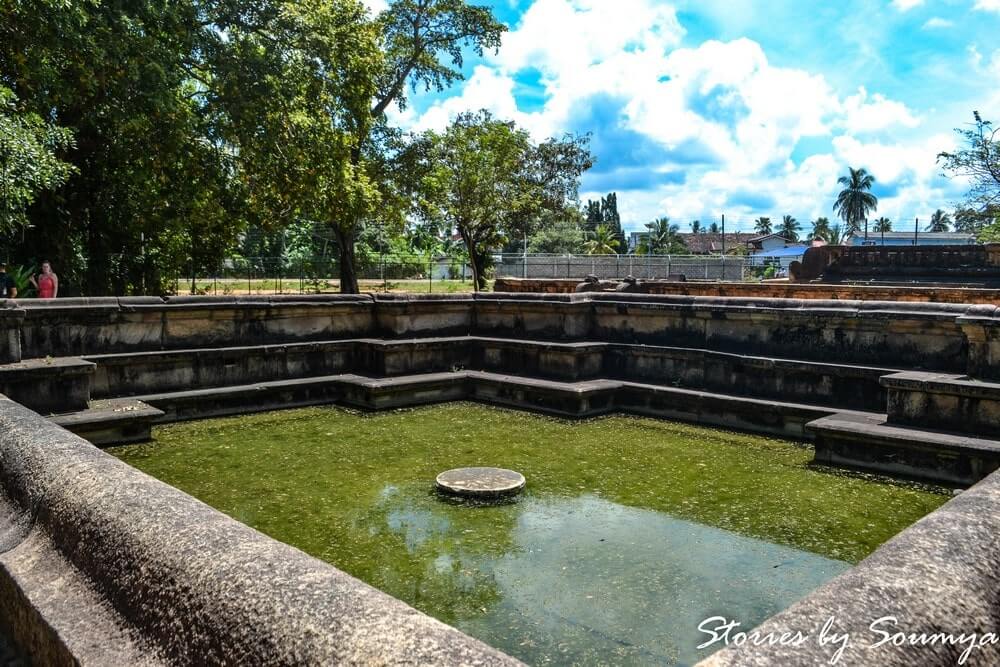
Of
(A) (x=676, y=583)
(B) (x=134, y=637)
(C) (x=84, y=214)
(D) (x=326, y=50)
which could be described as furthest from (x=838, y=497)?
(C) (x=84, y=214)

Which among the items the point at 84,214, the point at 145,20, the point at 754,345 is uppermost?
the point at 145,20

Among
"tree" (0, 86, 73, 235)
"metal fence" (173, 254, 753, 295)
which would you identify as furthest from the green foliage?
"metal fence" (173, 254, 753, 295)

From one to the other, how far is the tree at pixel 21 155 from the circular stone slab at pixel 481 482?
21.5 feet

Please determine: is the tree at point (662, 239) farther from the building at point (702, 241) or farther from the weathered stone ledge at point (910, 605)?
the weathered stone ledge at point (910, 605)

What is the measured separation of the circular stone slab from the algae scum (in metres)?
0.15

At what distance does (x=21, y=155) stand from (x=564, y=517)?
7.62 metres

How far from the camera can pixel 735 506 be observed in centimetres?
475

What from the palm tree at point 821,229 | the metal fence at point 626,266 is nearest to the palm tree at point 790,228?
the palm tree at point 821,229

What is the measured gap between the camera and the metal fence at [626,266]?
90.8 feet

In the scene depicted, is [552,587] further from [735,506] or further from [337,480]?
[337,480]

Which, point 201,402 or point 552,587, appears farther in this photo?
point 201,402

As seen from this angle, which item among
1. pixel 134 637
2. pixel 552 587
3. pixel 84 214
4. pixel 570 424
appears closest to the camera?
pixel 134 637

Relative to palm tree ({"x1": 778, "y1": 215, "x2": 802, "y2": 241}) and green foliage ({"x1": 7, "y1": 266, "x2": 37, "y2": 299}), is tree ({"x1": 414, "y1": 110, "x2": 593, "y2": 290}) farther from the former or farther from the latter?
palm tree ({"x1": 778, "y1": 215, "x2": 802, "y2": 241})

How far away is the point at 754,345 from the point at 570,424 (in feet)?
7.09
